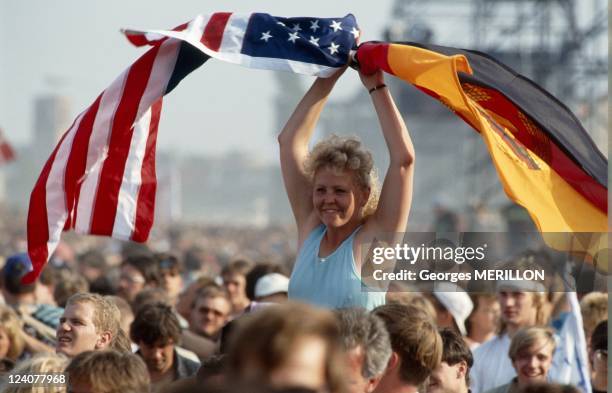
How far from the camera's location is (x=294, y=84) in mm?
75188

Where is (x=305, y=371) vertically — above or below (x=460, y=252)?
below

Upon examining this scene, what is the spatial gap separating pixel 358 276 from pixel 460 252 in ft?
2.43

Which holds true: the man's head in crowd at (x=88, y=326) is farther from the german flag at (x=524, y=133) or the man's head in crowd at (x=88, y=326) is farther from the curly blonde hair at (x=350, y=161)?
the german flag at (x=524, y=133)

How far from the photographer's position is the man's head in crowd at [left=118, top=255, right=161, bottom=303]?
424 inches

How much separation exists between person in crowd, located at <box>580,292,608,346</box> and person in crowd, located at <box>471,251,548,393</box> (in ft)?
0.83

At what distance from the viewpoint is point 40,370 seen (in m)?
5.36

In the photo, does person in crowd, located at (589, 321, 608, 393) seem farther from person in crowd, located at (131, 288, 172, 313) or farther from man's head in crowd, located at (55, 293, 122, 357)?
person in crowd, located at (131, 288, 172, 313)

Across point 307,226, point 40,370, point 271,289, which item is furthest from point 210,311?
point 40,370

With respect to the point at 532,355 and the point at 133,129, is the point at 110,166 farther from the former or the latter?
the point at 532,355

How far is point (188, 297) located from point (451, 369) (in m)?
4.88

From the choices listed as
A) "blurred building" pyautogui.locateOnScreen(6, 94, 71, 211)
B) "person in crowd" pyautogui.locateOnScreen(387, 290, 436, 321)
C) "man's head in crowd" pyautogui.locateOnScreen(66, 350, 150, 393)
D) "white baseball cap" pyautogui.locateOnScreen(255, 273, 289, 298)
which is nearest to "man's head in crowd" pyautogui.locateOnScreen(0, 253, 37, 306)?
"white baseball cap" pyautogui.locateOnScreen(255, 273, 289, 298)

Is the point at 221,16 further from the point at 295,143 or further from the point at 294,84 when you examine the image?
the point at 294,84

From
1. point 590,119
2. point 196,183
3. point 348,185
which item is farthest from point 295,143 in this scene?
point 196,183

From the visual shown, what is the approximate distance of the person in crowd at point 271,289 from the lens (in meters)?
9.09
